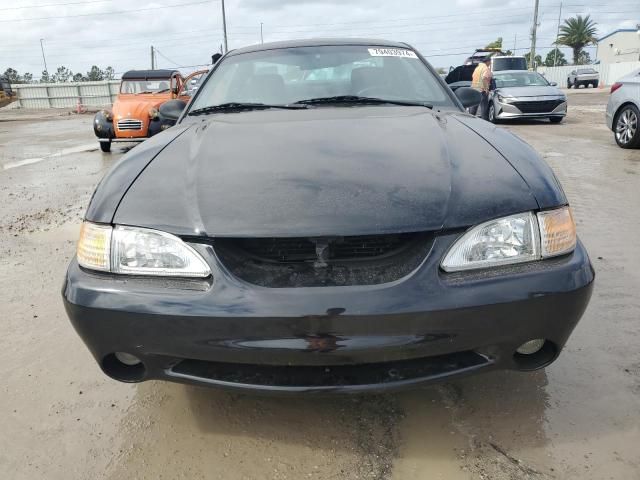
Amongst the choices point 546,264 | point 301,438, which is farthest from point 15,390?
point 546,264

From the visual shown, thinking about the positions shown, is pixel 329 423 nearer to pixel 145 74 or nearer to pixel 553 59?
pixel 145 74

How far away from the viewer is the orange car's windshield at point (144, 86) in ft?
37.3

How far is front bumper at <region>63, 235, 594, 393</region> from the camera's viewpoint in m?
1.51

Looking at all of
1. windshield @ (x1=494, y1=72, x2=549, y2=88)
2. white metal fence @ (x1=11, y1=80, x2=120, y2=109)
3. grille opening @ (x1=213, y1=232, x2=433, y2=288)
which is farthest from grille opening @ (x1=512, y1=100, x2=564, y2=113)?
white metal fence @ (x1=11, y1=80, x2=120, y2=109)

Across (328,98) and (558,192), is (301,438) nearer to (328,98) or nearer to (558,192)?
(558,192)

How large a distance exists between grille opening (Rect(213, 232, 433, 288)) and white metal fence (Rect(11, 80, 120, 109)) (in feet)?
116

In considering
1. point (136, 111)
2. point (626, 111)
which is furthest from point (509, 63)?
point (136, 111)

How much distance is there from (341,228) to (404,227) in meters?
0.19

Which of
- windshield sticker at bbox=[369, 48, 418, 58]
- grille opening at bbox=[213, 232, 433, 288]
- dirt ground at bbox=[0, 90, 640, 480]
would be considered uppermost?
windshield sticker at bbox=[369, 48, 418, 58]

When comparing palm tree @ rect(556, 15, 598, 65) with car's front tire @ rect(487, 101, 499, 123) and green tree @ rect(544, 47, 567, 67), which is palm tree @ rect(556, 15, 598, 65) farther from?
car's front tire @ rect(487, 101, 499, 123)

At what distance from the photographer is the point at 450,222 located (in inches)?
63.1

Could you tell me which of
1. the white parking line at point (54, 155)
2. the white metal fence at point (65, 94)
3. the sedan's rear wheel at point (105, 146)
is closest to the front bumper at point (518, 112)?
the sedan's rear wheel at point (105, 146)

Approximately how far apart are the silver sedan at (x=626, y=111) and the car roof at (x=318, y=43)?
21.5 ft

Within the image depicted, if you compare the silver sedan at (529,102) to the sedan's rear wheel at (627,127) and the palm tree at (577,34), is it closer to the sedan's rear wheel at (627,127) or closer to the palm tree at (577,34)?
the sedan's rear wheel at (627,127)
